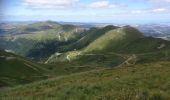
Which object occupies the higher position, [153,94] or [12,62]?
[153,94]

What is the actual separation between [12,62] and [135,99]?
108 meters

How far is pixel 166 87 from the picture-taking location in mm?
19281

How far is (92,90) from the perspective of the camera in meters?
16.7

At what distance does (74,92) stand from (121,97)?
3584 mm

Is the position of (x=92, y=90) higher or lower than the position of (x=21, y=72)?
higher

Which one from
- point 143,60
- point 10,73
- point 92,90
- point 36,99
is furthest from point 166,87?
point 143,60

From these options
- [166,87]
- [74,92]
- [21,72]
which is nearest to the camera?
[74,92]

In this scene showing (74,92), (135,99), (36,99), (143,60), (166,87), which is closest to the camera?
(135,99)

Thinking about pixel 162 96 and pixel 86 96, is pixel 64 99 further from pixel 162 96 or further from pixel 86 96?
pixel 162 96

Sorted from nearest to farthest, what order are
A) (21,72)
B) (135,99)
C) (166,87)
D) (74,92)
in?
(135,99) → (74,92) → (166,87) → (21,72)

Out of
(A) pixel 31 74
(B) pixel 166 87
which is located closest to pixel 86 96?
(B) pixel 166 87

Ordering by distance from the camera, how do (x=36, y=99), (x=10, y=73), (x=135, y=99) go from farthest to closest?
1. (x=10, y=73)
2. (x=36, y=99)
3. (x=135, y=99)

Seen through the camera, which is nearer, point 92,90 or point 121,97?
point 121,97

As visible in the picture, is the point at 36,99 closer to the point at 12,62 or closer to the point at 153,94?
the point at 153,94
